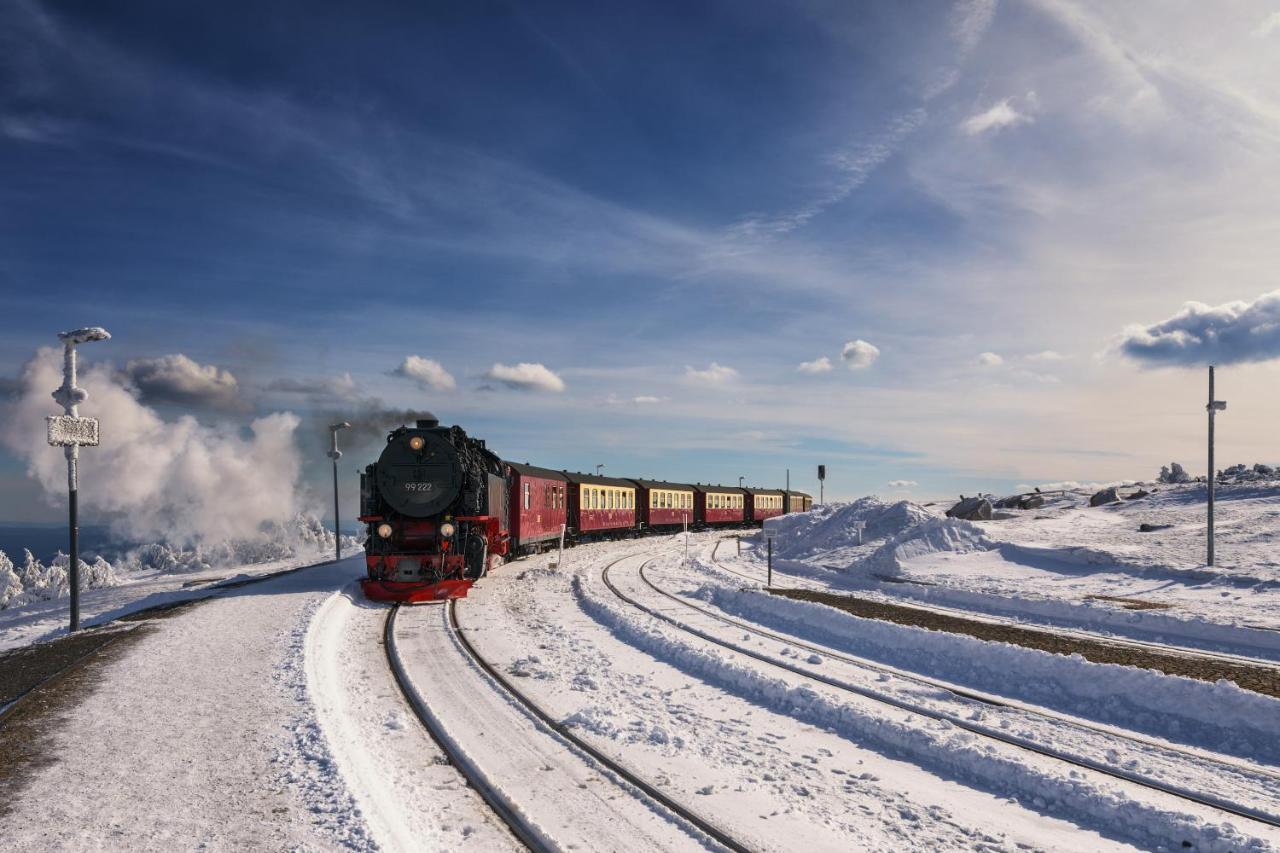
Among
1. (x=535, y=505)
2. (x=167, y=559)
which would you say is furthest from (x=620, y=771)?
(x=167, y=559)

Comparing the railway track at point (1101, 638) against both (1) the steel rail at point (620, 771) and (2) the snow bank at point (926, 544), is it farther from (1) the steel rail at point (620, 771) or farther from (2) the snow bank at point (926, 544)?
(1) the steel rail at point (620, 771)

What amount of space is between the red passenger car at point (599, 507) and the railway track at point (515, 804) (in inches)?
1018

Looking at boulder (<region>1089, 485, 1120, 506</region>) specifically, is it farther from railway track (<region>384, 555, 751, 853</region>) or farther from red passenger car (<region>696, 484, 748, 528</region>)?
railway track (<region>384, 555, 751, 853</region>)

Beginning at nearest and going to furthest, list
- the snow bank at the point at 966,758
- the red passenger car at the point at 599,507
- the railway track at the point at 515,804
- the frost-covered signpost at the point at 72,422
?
1. the railway track at the point at 515,804
2. the snow bank at the point at 966,758
3. the frost-covered signpost at the point at 72,422
4. the red passenger car at the point at 599,507

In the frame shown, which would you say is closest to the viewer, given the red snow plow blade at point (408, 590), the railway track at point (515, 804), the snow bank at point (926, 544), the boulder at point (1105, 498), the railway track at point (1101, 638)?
the railway track at point (515, 804)

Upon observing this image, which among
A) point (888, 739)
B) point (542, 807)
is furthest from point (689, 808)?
point (888, 739)

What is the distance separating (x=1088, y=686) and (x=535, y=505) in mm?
21187

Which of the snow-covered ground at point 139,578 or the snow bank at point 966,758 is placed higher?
the snow bank at point 966,758

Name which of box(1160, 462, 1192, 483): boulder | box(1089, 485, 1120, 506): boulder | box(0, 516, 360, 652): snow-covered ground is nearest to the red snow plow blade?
box(0, 516, 360, 652): snow-covered ground

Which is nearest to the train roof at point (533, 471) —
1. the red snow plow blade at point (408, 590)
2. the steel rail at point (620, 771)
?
the red snow plow blade at point (408, 590)

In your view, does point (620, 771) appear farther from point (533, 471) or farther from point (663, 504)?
point (663, 504)

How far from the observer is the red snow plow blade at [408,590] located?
17406 millimetres

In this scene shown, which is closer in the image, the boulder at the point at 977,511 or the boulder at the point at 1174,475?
the boulder at the point at 977,511

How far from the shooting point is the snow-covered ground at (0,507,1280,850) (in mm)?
5852
